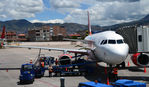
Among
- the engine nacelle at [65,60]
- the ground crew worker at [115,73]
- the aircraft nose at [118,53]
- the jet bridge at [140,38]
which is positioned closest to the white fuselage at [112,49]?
the aircraft nose at [118,53]

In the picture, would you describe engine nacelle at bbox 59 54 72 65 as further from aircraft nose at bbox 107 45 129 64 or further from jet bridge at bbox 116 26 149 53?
aircraft nose at bbox 107 45 129 64

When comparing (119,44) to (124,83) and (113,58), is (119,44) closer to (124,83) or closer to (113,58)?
(113,58)

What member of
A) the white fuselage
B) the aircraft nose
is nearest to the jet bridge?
the white fuselage

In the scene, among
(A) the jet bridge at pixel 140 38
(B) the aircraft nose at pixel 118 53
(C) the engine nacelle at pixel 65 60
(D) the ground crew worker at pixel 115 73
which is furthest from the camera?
(C) the engine nacelle at pixel 65 60

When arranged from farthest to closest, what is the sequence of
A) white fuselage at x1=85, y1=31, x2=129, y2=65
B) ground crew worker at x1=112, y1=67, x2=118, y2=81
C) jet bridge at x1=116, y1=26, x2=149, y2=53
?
jet bridge at x1=116, y1=26, x2=149, y2=53
ground crew worker at x1=112, y1=67, x2=118, y2=81
white fuselage at x1=85, y1=31, x2=129, y2=65

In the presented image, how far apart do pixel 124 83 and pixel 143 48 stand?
7608 millimetres

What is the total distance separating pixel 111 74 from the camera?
15391 millimetres

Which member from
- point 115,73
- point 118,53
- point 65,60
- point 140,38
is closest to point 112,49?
point 118,53

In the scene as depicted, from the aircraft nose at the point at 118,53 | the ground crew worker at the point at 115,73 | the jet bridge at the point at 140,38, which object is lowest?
the ground crew worker at the point at 115,73

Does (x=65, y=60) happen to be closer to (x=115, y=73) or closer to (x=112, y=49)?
(x=115, y=73)

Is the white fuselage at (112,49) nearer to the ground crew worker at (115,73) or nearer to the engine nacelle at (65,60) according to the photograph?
the ground crew worker at (115,73)

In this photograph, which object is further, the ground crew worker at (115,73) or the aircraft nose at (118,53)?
the ground crew worker at (115,73)

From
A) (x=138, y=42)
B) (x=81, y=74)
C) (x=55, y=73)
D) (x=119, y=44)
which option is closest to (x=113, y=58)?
(x=119, y=44)

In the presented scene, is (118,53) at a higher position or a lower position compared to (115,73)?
higher
